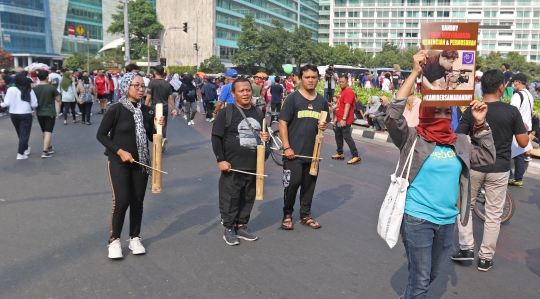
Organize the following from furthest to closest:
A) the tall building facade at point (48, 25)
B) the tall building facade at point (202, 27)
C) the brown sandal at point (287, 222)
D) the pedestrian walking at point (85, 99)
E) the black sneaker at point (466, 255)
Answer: the tall building facade at point (202, 27) < the tall building facade at point (48, 25) < the pedestrian walking at point (85, 99) < the brown sandal at point (287, 222) < the black sneaker at point (466, 255)

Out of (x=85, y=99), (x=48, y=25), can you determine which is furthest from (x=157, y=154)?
(x=48, y=25)

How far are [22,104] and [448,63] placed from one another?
30.0 ft

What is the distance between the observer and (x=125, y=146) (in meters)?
4.56

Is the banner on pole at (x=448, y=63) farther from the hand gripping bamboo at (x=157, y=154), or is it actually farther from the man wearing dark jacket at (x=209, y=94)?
the man wearing dark jacket at (x=209, y=94)

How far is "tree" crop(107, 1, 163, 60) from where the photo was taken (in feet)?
239

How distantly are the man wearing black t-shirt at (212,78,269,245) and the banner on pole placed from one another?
2.39m

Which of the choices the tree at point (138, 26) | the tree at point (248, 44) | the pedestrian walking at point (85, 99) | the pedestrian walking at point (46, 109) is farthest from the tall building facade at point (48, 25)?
the pedestrian walking at point (46, 109)

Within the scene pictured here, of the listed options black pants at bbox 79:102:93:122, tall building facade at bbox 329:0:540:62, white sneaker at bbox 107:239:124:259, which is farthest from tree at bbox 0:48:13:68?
tall building facade at bbox 329:0:540:62

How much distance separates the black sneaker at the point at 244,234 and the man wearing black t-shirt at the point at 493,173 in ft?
6.81

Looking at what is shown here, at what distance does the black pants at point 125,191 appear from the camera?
14.9ft

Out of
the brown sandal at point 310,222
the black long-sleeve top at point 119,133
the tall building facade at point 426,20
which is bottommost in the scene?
the brown sandal at point 310,222

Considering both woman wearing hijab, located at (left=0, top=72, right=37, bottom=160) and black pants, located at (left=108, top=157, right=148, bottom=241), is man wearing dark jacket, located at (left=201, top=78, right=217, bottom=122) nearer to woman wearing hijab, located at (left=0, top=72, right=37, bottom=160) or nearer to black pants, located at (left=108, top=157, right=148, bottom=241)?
woman wearing hijab, located at (left=0, top=72, right=37, bottom=160)

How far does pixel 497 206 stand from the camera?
184 inches

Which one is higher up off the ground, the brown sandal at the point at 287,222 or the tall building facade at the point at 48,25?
the tall building facade at the point at 48,25
